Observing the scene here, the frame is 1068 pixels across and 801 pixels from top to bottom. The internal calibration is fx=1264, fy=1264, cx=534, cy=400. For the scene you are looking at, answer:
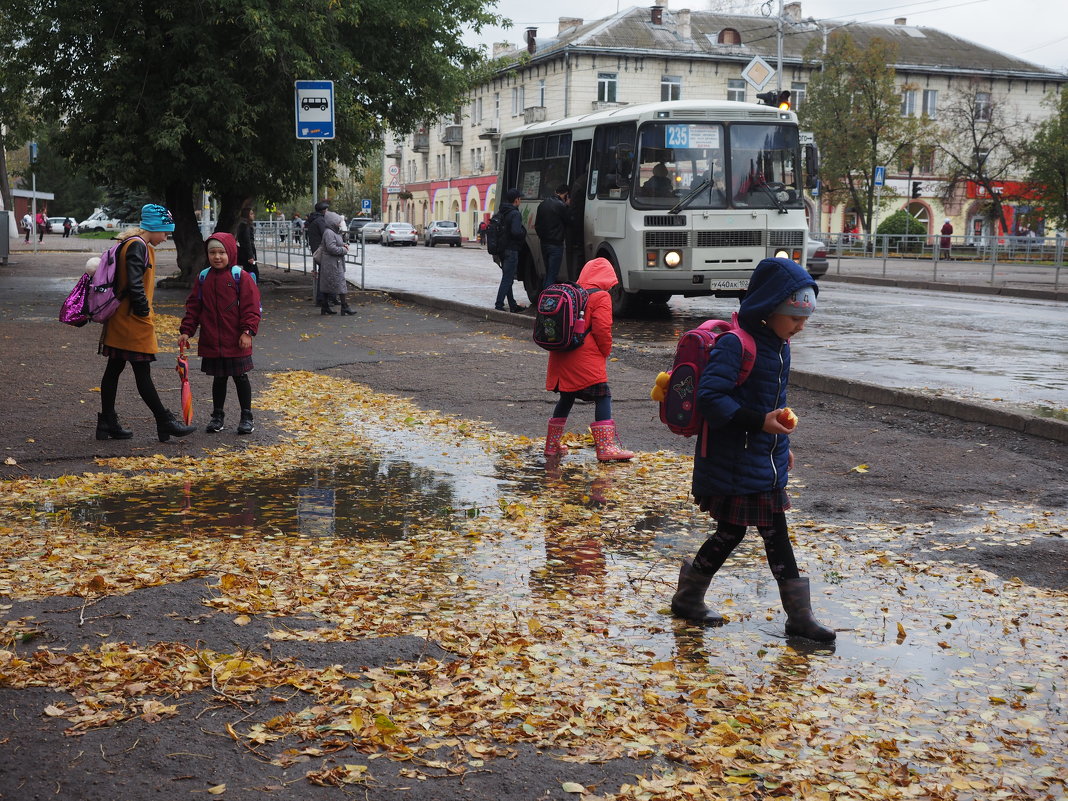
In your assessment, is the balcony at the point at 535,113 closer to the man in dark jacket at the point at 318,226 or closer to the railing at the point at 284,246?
the railing at the point at 284,246

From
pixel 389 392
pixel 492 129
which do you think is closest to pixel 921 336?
pixel 389 392

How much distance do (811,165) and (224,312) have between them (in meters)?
11.7

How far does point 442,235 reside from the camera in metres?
68.1

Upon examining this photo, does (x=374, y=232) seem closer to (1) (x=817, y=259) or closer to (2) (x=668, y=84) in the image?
(2) (x=668, y=84)

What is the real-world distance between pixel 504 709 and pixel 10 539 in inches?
135

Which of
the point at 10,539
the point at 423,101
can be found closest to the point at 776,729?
the point at 10,539

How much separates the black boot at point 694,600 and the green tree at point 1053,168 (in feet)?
150

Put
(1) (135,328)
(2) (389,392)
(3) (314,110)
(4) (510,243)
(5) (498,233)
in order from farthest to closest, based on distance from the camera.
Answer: (5) (498,233)
(4) (510,243)
(3) (314,110)
(2) (389,392)
(1) (135,328)

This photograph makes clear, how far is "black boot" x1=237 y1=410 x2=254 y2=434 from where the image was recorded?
383 inches

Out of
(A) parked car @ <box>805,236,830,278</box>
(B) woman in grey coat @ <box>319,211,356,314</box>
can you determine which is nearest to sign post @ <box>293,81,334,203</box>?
(B) woman in grey coat @ <box>319,211,356,314</box>

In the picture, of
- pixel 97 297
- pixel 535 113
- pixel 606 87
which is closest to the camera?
pixel 97 297

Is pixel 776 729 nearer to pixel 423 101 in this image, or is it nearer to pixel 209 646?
pixel 209 646

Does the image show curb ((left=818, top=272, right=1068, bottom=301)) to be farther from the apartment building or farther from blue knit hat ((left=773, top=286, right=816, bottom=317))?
the apartment building

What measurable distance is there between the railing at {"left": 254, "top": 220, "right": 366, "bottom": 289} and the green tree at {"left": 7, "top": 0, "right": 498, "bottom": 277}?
6.22 metres
